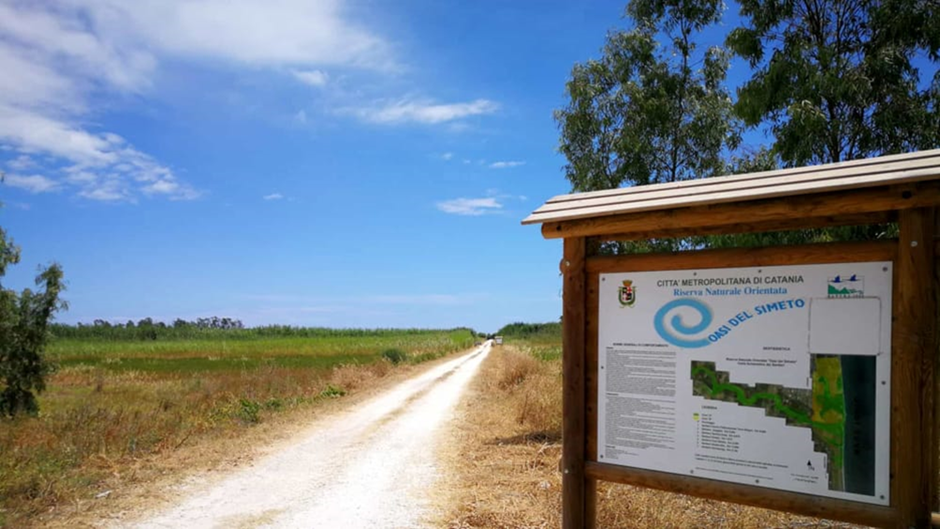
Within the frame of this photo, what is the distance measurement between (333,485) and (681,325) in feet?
18.7

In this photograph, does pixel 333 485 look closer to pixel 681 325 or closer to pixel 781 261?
pixel 681 325

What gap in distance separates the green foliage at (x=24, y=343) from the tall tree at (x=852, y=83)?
1952cm

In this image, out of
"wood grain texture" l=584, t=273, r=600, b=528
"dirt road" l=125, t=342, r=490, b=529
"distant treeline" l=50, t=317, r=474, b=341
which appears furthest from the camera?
"distant treeline" l=50, t=317, r=474, b=341

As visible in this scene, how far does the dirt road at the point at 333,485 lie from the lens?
272 inches

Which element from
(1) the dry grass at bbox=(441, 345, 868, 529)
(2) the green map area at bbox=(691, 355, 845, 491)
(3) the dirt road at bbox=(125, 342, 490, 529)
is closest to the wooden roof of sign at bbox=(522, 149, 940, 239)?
(2) the green map area at bbox=(691, 355, 845, 491)

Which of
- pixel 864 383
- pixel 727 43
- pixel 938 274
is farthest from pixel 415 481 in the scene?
pixel 727 43

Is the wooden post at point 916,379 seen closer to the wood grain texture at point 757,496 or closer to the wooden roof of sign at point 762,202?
the wood grain texture at point 757,496

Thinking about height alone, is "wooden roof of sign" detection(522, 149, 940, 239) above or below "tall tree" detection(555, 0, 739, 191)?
below

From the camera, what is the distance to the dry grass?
6047 mm

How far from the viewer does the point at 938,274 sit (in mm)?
3777

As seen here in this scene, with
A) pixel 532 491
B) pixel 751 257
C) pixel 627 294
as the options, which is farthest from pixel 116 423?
pixel 751 257

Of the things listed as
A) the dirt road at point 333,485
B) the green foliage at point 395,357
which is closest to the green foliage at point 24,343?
the dirt road at point 333,485

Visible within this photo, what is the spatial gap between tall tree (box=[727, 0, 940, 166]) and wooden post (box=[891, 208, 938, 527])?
6405 millimetres

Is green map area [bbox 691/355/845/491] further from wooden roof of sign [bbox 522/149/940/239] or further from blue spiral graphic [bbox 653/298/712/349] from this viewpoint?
wooden roof of sign [bbox 522/149/940/239]
